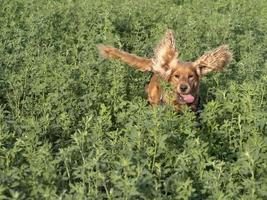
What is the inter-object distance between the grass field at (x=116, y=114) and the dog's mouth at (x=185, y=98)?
0.22 metres

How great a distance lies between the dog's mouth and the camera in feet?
22.2

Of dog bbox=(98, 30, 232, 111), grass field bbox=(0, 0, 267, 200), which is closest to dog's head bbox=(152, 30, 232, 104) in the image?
dog bbox=(98, 30, 232, 111)

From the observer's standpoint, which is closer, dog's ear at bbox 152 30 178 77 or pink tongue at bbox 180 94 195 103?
pink tongue at bbox 180 94 195 103

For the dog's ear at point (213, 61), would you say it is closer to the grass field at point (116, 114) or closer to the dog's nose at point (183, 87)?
the grass field at point (116, 114)

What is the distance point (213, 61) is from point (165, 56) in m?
0.59

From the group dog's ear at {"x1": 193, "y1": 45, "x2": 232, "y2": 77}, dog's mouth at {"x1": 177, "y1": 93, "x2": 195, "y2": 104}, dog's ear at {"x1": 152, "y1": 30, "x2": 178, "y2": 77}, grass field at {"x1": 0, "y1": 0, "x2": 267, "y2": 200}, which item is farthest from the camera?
dog's ear at {"x1": 193, "y1": 45, "x2": 232, "y2": 77}

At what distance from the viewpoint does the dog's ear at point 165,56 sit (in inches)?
280

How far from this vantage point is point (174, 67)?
7.18m

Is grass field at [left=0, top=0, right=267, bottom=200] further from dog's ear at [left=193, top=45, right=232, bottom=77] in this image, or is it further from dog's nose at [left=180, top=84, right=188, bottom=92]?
dog's nose at [left=180, top=84, right=188, bottom=92]

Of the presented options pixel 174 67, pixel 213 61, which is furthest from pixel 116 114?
pixel 213 61

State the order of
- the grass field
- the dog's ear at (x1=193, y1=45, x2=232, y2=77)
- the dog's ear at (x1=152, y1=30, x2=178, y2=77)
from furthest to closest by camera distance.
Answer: the dog's ear at (x1=193, y1=45, x2=232, y2=77), the dog's ear at (x1=152, y1=30, x2=178, y2=77), the grass field

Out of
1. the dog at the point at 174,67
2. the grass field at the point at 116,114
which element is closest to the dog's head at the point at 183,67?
the dog at the point at 174,67

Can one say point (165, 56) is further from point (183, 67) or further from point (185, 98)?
point (185, 98)

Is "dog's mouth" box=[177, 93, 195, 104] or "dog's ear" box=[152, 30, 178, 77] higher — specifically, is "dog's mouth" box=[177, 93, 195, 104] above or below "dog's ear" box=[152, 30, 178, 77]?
below
